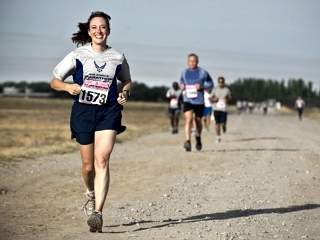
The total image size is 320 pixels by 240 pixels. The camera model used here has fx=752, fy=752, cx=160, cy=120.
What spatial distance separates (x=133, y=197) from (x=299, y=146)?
→ 36.5 ft

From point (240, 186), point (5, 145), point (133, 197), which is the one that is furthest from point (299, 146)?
point (133, 197)

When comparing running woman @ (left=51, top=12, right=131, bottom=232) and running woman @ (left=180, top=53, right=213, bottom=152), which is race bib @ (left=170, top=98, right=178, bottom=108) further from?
running woman @ (left=51, top=12, right=131, bottom=232)

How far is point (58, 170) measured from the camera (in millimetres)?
13922

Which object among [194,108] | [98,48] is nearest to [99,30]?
[98,48]

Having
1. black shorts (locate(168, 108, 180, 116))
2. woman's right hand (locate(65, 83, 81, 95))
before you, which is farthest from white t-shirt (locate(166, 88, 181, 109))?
woman's right hand (locate(65, 83, 81, 95))

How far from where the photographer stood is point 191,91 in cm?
1667

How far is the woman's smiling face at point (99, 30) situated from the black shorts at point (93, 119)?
25.9 inches

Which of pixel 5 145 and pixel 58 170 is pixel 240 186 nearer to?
pixel 58 170

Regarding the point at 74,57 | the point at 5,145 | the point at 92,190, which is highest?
the point at 74,57

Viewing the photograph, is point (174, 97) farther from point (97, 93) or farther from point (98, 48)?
point (97, 93)

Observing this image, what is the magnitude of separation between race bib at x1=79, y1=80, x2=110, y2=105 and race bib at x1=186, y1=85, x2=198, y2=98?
9.17m

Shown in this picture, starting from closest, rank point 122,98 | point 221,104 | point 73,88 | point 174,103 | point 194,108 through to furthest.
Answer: point 73,88 → point 122,98 → point 194,108 → point 221,104 → point 174,103

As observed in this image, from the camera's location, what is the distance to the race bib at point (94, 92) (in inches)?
294

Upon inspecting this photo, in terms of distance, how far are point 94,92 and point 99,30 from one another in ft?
2.11
